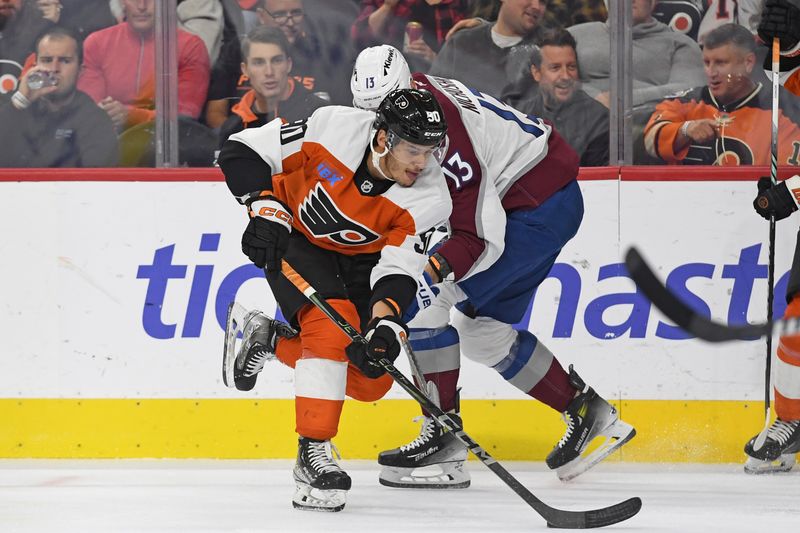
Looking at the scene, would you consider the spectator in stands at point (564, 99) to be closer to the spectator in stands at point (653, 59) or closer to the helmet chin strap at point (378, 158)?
the spectator in stands at point (653, 59)

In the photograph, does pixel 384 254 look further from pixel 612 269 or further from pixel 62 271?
pixel 62 271

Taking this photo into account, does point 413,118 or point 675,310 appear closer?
point 675,310

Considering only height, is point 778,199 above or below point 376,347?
above

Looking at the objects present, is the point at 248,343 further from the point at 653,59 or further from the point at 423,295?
the point at 653,59

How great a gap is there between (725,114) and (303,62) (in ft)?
4.75

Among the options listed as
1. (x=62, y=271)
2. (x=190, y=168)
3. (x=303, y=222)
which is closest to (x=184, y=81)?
(x=190, y=168)

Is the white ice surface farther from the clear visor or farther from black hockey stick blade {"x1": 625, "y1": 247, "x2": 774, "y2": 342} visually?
black hockey stick blade {"x1": 625, "y1": 247, "x2": 774, "y2": 342}

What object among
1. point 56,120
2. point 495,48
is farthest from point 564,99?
point 56,120

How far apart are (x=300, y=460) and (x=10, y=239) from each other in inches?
58.3

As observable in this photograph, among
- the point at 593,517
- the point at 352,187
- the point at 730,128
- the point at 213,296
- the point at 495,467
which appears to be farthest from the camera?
the point at 730,128

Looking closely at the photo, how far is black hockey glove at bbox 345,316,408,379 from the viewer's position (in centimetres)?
280

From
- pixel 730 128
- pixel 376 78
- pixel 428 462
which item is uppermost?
pixel 376 78

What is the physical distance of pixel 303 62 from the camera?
13.3 ft

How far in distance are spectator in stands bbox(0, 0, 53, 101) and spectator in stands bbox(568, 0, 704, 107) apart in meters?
1.89
